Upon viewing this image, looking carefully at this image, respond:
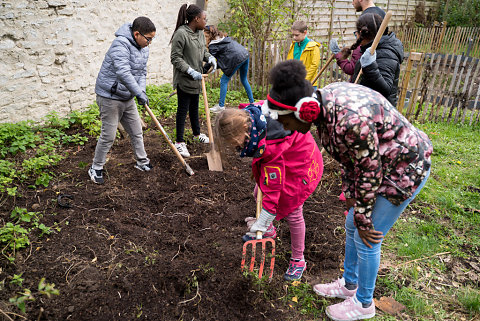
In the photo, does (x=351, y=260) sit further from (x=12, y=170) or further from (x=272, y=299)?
(x=12, y=170)

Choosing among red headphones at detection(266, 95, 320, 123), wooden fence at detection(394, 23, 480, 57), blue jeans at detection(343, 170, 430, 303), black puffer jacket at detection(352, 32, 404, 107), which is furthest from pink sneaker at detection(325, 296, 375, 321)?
wooden fence at detection(394, 23, 480, 57)

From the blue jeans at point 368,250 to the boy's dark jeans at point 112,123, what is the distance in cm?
272

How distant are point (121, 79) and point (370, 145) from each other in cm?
275

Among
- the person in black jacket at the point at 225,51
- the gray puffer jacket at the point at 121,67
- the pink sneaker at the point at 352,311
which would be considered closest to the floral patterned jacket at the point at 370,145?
the pink sneaker at the point at 352,311

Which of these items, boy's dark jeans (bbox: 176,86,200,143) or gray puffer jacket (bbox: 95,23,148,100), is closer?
gray puffer jacket (bbox: 95,23,148,100)

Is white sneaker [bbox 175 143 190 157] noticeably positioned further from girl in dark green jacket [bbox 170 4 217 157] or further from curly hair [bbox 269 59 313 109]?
curly hair [bbox 269 59 313 109]

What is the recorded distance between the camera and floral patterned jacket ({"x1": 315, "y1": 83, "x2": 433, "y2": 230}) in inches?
66.1

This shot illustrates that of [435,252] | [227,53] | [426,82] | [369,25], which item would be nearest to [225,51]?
[227,53]

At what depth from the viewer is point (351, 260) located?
7.95ft

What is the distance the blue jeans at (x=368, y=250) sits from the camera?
1.94 meters

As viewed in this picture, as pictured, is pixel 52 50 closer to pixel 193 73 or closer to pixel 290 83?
pixel 193 73

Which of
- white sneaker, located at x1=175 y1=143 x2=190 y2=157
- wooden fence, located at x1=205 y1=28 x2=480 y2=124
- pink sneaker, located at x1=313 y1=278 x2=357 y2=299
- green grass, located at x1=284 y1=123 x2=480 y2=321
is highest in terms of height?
wooden fence, located at x1=205 y1=28 x2=480 y2=124

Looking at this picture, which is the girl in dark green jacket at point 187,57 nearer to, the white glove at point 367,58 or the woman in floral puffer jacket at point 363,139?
the white glove at point 367,58

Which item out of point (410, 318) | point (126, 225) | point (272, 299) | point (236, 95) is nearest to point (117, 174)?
point (126, 225)
